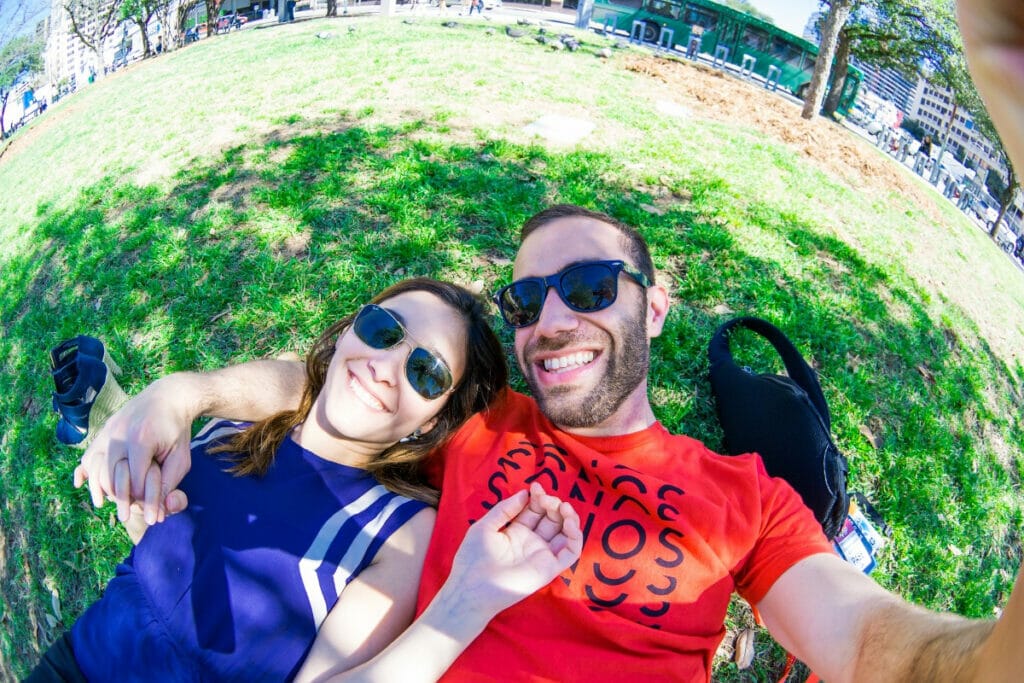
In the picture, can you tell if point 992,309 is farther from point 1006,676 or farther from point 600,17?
point 600,17

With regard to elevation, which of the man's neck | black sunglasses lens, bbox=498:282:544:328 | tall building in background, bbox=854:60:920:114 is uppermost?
tall building in background, bbox=854:60:920:114

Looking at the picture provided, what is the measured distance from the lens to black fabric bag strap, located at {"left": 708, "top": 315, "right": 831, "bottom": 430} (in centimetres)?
248

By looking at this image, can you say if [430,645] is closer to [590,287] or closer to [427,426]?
[427,426]

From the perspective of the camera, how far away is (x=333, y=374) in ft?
6.55

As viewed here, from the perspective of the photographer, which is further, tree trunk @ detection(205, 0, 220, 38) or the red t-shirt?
tree trunk @ detection(205, 0, 220, 38)

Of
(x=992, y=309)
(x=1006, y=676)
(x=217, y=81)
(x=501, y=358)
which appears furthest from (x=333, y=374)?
(x=217, y=81)

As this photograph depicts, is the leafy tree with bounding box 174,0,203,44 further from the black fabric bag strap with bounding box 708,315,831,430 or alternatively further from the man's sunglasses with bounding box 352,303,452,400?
the black fabric bag strap with bounding box 708,315,831,430

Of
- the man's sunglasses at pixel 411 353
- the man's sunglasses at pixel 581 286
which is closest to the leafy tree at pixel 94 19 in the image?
the man's sunglasses at pixel 411 353

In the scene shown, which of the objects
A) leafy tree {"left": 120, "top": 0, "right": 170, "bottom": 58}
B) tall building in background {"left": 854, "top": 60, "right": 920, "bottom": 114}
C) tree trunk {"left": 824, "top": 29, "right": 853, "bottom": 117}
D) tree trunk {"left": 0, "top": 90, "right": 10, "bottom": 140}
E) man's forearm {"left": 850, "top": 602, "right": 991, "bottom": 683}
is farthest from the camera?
tall building in background {"left": 854, "top": 60, "right": 920, "bottom": 114}

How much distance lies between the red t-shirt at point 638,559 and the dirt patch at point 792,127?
8067 millimetres

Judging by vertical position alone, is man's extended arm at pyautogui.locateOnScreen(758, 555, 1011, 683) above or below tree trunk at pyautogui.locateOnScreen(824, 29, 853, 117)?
below

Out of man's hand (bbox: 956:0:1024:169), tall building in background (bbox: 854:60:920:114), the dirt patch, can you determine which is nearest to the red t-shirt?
man's hand (bbox: 956:0:1024:169)

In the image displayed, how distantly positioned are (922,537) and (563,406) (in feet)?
7.92

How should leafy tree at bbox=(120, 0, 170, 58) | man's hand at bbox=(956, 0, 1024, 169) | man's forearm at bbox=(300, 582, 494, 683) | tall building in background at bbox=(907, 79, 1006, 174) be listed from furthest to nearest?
tall building in background at bbox=(907, 79, 1006, 174) < leafy tree at bbox=(120, 0, 170, 58) < man's forearm at bbox=(300, 582, 494, 683) < man's hand at bbox=(956, 0, 1024, 169)
